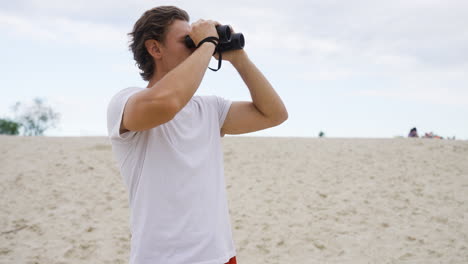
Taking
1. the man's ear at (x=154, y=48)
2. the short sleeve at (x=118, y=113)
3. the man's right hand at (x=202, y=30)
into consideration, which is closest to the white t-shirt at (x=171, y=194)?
the short sleeve at (x=118, y=113)

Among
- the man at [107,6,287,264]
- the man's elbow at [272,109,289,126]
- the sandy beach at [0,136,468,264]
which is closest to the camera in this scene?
the man at [107,6,287,264]

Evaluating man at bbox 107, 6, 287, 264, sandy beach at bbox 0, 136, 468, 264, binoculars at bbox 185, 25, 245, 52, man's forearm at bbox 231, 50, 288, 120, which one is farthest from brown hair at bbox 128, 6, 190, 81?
sandy beach at bbox 0, 136, 468, 264

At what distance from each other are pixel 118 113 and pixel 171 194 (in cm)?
33

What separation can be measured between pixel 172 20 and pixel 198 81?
1.06ft

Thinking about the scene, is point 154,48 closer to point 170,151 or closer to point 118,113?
point 118,113

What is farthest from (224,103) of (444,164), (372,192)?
(444,164)

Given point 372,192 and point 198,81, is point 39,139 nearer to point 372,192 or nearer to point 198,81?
point 372,192

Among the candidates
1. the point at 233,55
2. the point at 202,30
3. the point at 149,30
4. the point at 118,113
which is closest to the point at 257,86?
the point at 233,55

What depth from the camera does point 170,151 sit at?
132cm

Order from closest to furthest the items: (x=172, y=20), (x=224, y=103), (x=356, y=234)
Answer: (x=172, y=20) → (x=224, y=103) → (x=356, y=234)

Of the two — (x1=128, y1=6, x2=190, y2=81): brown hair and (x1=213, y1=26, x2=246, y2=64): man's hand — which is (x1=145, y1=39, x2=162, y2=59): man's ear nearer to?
(x1=128, y1=6, x2=190, y2=81): brown hair

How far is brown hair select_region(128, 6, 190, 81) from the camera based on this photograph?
1422mm

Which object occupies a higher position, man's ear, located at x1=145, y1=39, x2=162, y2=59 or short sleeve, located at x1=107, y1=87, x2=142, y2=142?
man's ear, located at x1=145, y1=39, x2=162, y2=59

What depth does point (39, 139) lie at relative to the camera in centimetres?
1293
